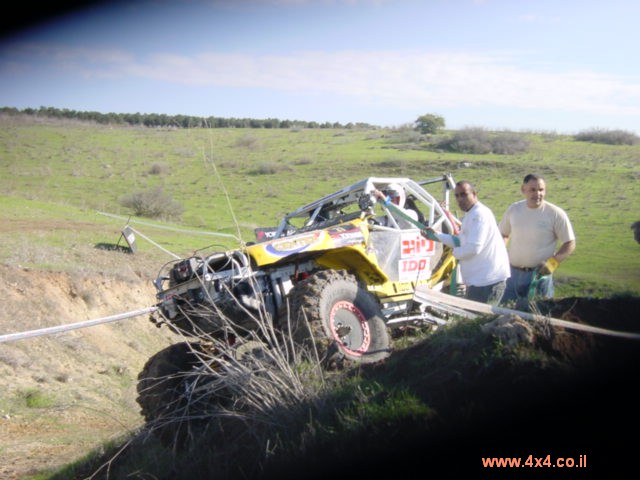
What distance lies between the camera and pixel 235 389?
18.2 ft

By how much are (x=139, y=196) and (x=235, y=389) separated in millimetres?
22228

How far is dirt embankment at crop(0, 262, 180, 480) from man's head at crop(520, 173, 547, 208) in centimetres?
453

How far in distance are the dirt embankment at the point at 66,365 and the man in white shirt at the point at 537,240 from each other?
165 inches

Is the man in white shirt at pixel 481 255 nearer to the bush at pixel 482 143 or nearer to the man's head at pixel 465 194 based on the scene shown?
the man's head at pixel 465 194

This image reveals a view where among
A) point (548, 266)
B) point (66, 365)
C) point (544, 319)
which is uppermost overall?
point (544, 319)

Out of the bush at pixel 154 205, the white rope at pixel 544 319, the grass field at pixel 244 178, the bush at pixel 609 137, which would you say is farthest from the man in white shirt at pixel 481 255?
the bush at pixel 609 137

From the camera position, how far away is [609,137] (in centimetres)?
3441

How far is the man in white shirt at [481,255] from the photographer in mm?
7223

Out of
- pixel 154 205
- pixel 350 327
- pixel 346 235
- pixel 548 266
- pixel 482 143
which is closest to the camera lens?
pixel 350 327

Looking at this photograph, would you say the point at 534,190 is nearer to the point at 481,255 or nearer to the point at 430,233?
the point at 481,255

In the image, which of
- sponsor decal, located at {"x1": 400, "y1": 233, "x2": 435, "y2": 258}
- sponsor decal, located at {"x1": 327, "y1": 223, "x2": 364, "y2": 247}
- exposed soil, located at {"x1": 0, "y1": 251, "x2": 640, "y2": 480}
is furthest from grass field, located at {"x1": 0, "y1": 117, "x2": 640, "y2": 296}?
exposed soil, located at {"x1": 0, "y1": 251, "x2": 640, "y2": 480}

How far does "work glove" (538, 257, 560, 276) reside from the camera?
723 cm

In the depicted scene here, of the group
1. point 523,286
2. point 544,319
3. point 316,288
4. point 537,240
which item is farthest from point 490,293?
point 544,319

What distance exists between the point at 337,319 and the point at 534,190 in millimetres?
2251
